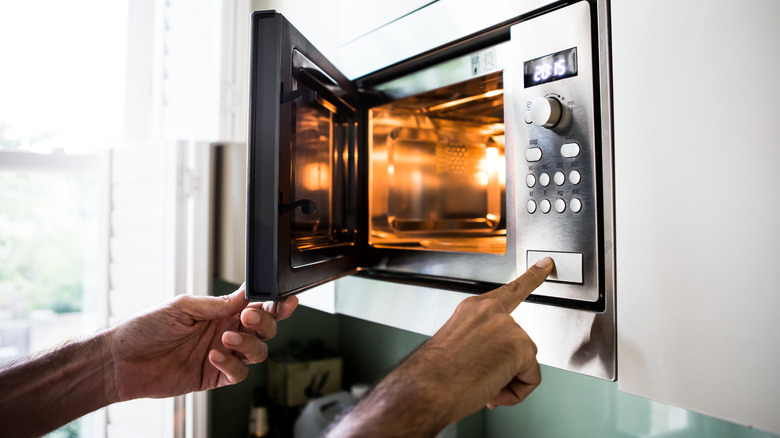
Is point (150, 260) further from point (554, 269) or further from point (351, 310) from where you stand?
point (554, 269)

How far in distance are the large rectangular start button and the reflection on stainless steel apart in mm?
315

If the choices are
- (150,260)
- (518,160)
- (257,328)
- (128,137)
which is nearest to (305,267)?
(257,328)

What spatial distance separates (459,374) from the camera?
44cm

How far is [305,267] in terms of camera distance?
0.56m

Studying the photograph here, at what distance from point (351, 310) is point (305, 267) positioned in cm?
32

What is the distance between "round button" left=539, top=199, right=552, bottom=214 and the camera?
524 mm

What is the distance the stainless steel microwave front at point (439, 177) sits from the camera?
49 centimetres

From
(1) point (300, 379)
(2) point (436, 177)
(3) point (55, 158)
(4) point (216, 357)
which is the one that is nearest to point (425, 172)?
(2) point (436, 177)

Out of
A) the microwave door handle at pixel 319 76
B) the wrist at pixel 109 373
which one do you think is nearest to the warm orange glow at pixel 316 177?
the microwave door handle at pixel 319 76

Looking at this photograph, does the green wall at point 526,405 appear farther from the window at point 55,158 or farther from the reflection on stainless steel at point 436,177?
the window at point 55,158

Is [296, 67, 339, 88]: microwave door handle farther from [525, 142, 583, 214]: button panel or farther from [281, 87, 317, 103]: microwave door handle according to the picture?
[525, 142, 583, 214]: button panel

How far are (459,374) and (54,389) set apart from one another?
717 mm

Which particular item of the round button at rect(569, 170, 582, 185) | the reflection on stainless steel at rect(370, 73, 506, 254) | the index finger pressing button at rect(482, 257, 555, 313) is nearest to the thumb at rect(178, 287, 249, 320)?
the reflection on stainless steel at rect(370, 73, 506, 254)

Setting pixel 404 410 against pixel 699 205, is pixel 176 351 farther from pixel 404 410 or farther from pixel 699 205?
pixel 699 205
